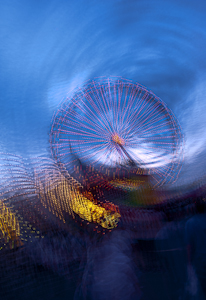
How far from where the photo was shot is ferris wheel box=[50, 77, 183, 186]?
2.31ft

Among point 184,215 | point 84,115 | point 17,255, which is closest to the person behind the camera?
point 17,255

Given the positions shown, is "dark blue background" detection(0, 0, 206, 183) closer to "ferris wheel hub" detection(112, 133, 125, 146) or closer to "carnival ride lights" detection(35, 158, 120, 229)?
"carnival ride lights" detection(35, 158, 120, 229)

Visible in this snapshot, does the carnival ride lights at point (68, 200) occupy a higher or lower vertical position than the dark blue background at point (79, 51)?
lower

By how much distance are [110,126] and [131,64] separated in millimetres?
258

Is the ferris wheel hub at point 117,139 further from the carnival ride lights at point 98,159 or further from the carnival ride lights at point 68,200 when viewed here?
the carnival ride lights at point 68,200

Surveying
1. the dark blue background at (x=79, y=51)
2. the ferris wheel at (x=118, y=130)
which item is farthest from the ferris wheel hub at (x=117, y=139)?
the dark blue background at (x=79, y=51)

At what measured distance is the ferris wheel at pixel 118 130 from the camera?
0.71 m

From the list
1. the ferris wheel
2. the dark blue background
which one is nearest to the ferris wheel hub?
the ferris wheel

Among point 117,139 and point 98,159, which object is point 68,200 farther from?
point 117,139

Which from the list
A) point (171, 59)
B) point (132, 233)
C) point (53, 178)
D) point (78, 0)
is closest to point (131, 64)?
point (171, 59)

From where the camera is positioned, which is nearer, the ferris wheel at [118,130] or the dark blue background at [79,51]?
the dark blue background at [79,51]

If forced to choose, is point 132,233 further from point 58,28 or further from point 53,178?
point 58,28

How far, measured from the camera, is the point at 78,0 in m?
0.49

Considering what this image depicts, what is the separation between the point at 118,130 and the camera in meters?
0.82
